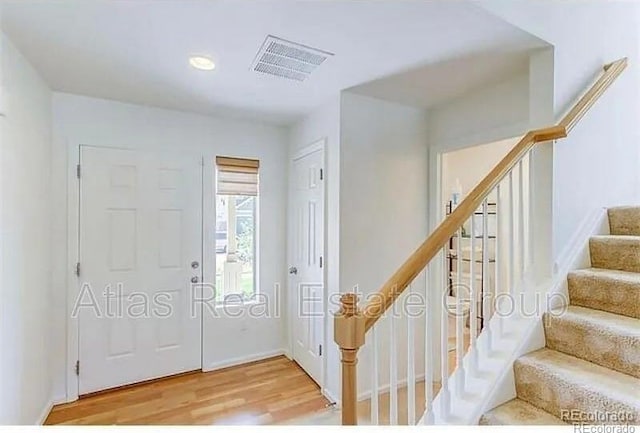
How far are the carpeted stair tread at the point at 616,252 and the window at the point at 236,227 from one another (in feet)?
8.88

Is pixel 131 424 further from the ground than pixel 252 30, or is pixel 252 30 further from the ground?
pixel 252 30

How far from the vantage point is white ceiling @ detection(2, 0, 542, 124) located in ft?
5.14

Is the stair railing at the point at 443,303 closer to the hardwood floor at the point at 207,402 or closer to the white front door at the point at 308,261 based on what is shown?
the hardwood floor at the point at 207,402

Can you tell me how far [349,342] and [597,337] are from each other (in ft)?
3.93

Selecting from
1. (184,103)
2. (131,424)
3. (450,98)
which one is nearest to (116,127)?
(184,103)

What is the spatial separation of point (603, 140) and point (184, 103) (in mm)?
3077

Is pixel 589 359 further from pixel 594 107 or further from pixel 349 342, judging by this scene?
pixel 594 107

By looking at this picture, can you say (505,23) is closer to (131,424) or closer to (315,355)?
(315,355)

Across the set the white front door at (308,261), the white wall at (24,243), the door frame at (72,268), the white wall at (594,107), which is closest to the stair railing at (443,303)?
the white wall at (594,107)

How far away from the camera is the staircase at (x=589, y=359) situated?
1312 millimetres

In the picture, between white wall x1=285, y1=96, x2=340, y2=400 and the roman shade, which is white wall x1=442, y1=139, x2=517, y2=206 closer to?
white wall x1=285, y1=96, x2=340, y2=400

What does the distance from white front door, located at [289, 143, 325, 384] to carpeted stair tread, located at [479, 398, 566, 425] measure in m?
1.58

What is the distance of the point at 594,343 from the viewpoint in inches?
60.5
